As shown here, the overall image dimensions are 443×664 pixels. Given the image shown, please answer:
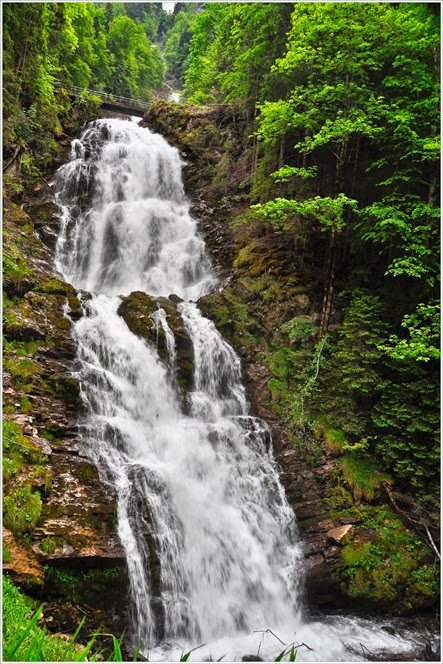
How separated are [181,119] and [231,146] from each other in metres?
5.23

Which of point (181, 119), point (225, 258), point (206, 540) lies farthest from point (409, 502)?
point (181, 119)

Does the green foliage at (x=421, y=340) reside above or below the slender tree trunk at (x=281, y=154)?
below

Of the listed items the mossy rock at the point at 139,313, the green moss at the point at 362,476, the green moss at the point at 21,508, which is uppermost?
the mossy rock at the point at 139,313

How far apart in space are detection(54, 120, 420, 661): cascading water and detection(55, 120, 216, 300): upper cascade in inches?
15.2

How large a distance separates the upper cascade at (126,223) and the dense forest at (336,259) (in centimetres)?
134

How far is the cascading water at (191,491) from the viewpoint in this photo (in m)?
6.71

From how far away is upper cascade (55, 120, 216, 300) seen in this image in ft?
48.8

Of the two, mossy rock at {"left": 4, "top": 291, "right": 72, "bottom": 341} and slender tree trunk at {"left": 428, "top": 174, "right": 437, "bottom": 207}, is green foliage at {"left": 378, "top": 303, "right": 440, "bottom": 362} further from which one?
mossy rock at {"left": 4, "top": 291, "right": 72, "bottom": 341}

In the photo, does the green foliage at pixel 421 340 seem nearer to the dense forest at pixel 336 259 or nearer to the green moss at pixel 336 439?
the dense forest at pixel 336 259

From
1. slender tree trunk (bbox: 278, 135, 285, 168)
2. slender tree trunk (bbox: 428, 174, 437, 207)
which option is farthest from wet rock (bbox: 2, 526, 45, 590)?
slender tree trunk (bbox: 278, 135, 285, 168)

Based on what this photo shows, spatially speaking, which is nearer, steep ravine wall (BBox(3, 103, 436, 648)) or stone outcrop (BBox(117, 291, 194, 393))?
steep ravine wall (BBox(3, 103, 436, 648))

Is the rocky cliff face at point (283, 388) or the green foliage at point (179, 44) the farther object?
the green foliage at point (179, 44)

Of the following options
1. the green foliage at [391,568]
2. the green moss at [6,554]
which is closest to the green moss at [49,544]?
the green moss at [6,554]

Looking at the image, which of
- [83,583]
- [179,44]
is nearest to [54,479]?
[83,583]
